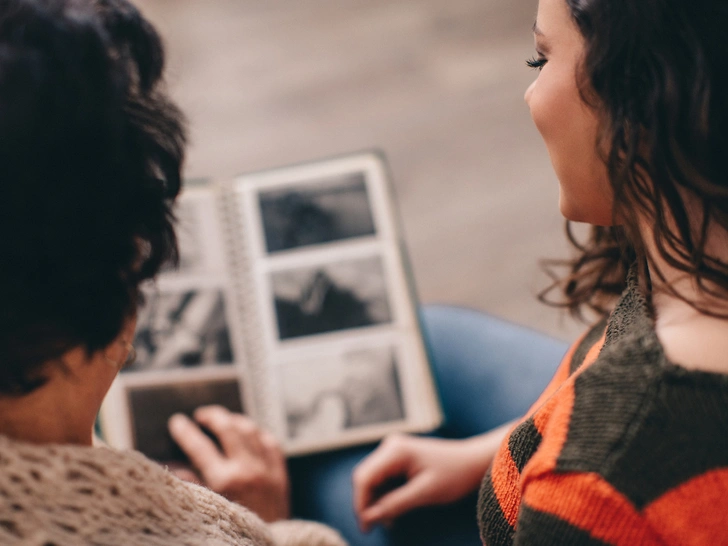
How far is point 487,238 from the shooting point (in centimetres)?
117

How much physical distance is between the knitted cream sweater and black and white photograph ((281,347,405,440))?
302mm

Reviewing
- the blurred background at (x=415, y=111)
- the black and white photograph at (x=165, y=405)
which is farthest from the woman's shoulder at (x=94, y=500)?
the blurred background at (x=415, y=111)

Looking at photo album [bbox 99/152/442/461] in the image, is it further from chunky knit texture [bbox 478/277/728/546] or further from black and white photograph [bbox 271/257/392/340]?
chunky knit texture [bbox 478/277/728/546]

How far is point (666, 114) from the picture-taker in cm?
35

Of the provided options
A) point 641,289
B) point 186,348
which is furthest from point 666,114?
point 186,348

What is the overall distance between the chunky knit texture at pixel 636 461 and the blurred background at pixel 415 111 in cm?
74

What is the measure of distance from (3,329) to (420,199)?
3.17 ft

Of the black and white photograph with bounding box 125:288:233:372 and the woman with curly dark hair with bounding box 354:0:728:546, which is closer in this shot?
the woman with curly dark hair with bounding box 354:0:728:546

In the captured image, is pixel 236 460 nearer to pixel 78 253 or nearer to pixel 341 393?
pixel 341 393

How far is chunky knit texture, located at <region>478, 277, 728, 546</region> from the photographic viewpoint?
32 cm

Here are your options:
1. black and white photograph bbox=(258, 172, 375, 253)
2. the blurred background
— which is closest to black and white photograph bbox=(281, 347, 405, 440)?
black and white photograph bbox=(258, 172, 375, 253)

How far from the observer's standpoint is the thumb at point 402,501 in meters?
0.62

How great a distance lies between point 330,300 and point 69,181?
0.45m

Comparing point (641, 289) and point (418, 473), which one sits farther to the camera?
point (418, 473)
